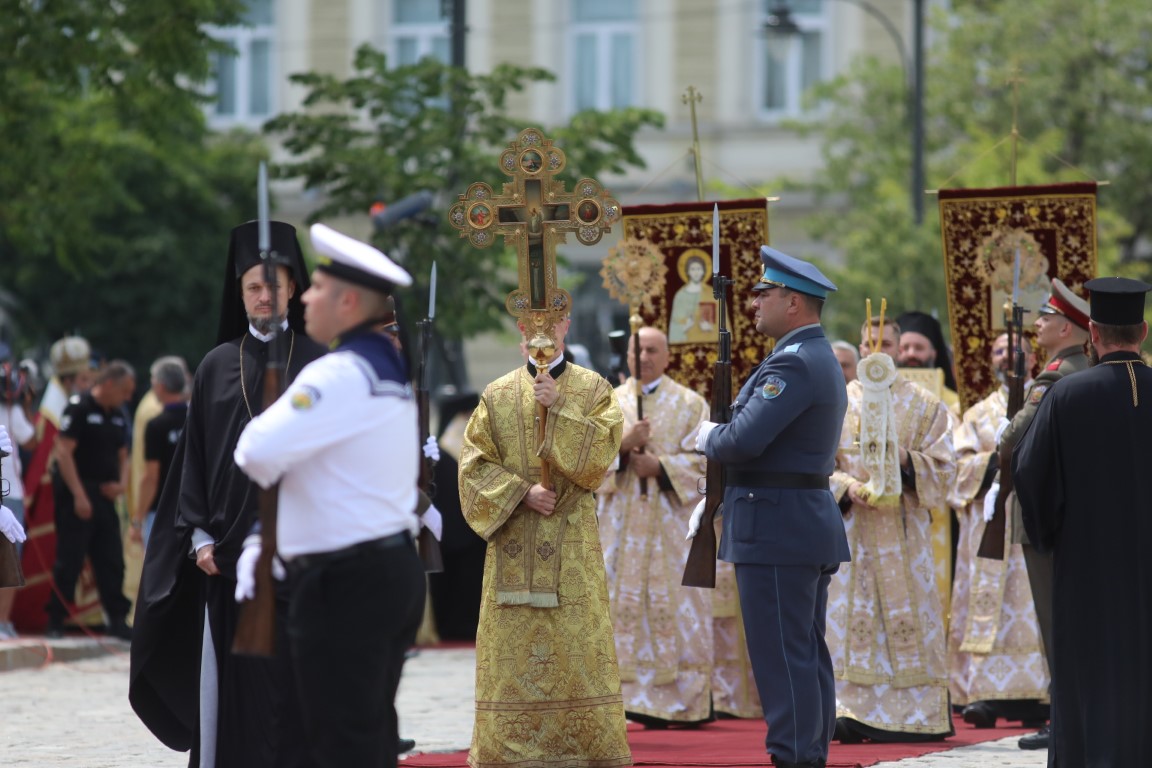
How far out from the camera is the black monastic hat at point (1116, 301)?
298 inches

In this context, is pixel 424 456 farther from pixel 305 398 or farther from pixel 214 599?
pixel 305 398

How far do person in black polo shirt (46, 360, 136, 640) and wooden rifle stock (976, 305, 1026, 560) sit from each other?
7.05 m

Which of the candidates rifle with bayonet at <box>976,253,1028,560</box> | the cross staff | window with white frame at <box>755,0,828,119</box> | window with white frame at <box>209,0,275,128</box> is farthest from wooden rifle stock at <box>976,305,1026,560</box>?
window with white frame at <box>209,0,275,128</box>

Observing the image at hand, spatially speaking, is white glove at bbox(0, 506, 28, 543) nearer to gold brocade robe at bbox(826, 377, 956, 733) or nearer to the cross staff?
the cross staff

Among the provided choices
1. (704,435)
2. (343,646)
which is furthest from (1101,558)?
(343,646)

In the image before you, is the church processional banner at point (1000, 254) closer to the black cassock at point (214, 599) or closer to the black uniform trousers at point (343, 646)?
the black cassock at point (214, 599)

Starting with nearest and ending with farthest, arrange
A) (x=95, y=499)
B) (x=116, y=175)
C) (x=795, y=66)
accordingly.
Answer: (x=95, y=499), (x=116, y=175), (x=795, y=66)

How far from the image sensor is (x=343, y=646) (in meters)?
5.87

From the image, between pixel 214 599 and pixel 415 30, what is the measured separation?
24.4 m

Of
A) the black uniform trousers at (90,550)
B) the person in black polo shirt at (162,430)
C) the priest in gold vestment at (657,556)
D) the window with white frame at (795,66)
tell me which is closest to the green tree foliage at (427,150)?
the person in black polo shirt at (162,430)

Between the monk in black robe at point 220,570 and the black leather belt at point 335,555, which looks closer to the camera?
the black leather belt at point 335,555

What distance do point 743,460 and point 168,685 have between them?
95.5 inches

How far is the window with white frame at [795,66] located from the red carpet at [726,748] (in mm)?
20253

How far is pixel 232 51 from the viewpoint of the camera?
16.0 m
